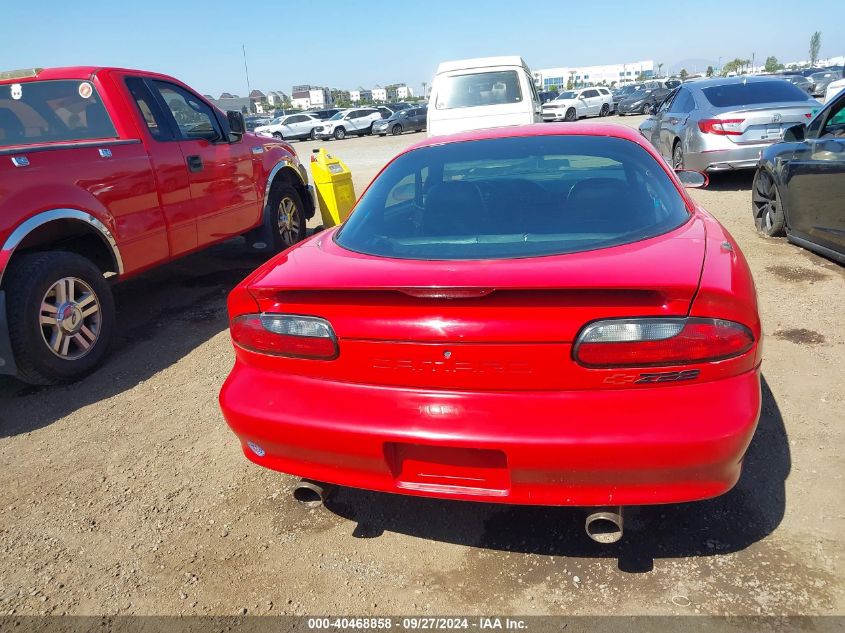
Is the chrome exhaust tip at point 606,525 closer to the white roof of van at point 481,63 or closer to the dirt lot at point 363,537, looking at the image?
the dirt lot at point 363,537

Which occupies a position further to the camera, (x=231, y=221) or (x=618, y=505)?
(x=231, y=221)

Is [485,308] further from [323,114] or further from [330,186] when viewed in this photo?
[323,114]

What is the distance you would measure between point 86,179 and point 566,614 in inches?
154

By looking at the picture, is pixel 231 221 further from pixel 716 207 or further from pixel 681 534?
pixel 716 207

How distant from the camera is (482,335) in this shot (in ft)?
6.33

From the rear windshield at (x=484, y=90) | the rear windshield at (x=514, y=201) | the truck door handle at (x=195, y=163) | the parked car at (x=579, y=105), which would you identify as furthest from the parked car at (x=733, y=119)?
the parked car at (x=579, y=105)

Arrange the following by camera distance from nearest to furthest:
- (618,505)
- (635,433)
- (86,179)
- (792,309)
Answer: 1. (635,433)
2. (618,505)
3. (86,179)
4. (792,309)

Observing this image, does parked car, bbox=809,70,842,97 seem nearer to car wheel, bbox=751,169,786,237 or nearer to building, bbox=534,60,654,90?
car wheel, bbox=751,169,786,237

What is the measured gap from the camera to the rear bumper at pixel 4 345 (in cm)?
361

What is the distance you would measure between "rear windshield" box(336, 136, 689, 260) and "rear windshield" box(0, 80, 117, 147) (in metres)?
2.99

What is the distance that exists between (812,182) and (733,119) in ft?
12.0

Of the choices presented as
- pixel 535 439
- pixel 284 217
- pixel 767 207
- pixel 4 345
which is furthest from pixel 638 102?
pixel 535 439

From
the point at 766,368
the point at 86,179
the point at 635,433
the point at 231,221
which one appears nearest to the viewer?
the point at 635,433

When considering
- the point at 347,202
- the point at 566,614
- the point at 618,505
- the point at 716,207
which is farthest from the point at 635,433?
the point at 716,207
